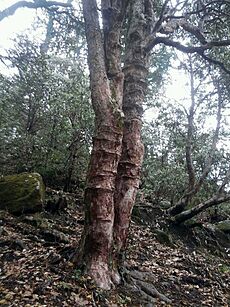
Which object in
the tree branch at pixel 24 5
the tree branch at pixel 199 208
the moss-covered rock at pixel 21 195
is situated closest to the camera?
the tree branch at pixel 24 5

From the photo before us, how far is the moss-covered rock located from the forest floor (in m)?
0.24

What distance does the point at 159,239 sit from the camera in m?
8.86

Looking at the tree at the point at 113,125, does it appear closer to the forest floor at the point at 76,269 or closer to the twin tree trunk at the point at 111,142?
the twin tree trunk at the point at 111,142

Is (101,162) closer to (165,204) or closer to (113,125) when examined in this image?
(113,125)

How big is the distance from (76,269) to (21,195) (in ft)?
11.2

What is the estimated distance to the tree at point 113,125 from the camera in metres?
4.53

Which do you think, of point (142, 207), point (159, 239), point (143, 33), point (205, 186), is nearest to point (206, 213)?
point (205, 186)

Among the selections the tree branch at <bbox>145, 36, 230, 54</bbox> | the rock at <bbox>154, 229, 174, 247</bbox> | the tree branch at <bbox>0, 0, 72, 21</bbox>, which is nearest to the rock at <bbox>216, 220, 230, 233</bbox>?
the rock at <bbox>154, 229, 174, 247</bbox>

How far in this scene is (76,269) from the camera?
14.8 feet

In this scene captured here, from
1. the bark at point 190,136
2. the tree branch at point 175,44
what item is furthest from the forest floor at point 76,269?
the tree branch at point 175,44

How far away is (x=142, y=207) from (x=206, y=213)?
3089 mm

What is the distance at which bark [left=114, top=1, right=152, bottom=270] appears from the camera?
5.09 meters

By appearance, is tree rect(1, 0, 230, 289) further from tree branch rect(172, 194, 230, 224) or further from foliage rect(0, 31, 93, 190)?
tree branch rect(172, 194, 230, 224)

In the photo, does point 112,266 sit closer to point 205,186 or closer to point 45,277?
point 45,277
